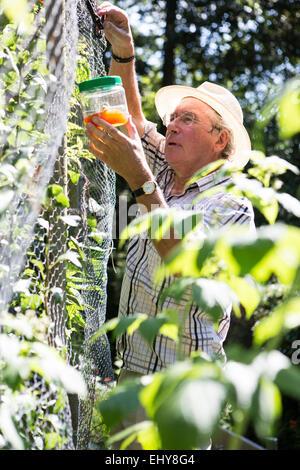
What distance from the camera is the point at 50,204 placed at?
5.87 feet

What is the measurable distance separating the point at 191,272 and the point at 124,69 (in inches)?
62.4

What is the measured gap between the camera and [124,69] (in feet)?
7.58

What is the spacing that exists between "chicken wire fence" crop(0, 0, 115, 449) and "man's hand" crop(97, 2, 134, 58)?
6 centimetres

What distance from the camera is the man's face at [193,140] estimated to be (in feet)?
7.36

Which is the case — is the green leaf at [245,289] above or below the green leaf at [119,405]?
above

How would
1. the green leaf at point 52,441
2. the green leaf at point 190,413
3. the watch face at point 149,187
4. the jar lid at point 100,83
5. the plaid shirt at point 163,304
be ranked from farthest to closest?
the plaid shirt at point 163,304
the watch face at point 149,187
the jar lid at point 100,83
the green leaf at point 52,441
the green leaf at point 190,413

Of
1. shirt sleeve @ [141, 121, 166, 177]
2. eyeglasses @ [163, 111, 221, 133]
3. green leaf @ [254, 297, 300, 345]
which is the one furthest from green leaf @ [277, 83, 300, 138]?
shirt sleeve @ [141, 121, 166, 177]

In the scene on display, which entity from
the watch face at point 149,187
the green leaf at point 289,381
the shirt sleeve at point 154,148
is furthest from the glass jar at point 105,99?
the green leaf at point 289,381

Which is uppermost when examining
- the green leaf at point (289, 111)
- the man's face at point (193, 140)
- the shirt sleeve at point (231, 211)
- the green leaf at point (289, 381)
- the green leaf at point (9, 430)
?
the man's face at point (193, 140)

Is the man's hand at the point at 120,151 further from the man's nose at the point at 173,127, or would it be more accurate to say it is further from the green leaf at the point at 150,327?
the green leaf at the point at 150,327

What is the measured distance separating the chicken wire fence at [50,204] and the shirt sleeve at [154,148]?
7.5 inches

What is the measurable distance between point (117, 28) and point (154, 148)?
1.63ft

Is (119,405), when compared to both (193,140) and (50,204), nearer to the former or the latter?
(50,204)
